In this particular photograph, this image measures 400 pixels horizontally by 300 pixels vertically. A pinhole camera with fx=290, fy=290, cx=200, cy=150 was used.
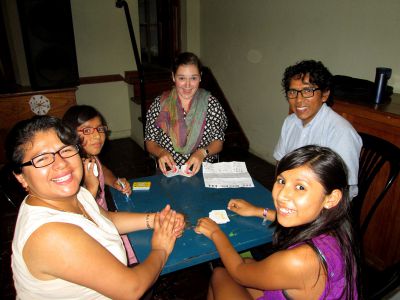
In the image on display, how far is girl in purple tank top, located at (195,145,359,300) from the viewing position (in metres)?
1.02

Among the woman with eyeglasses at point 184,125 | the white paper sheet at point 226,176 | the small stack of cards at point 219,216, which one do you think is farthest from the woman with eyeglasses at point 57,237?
the woman with eyeglasses at point 184,125

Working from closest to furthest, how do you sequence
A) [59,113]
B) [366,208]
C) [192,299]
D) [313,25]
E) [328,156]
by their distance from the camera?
[328,156] → [192,299] → [366,208] → [313,25] → [59,113]

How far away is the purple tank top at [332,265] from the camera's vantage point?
1.03 metres

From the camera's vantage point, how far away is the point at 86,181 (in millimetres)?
1583

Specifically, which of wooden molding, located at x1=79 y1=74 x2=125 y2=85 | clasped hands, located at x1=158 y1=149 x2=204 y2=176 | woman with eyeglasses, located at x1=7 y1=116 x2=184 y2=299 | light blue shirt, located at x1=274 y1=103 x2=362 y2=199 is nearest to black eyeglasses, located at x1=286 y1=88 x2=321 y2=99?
light blue shirt, located at x1=274 y1=103 x2=362 y2=199

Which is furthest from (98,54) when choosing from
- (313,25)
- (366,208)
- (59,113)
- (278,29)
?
(366,208)

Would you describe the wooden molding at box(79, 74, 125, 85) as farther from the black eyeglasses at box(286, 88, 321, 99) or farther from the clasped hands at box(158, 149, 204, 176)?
the black eyeglasses at box(286, 88, 321, 99)

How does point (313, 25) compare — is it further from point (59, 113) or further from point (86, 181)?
point (59, 113)

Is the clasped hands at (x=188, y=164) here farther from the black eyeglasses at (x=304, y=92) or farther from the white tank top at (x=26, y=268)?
the white tank top at (x=26, y=268)

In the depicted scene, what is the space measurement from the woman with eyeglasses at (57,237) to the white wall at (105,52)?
11.4 feet

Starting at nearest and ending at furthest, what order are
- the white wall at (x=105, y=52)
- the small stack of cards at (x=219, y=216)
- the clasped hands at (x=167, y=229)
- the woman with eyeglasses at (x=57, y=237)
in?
the woman with eyeglasses at (x=57, y=237), the clasped hands at (x=167, y=229), the small stack of cards at (x=219, y=216), the white wall at (x=105, y=52)

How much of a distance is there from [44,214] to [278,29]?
3.36m

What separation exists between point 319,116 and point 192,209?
40.2 inches

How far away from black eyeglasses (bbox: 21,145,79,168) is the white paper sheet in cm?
89
